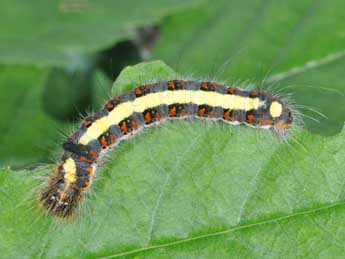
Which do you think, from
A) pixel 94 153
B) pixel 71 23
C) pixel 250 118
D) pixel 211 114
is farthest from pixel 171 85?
pixel 71 23

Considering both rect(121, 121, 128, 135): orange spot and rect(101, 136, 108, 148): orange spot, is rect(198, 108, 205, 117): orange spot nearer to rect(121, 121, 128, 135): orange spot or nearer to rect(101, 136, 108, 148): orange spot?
rect(121, 121, 128, 135): orange spot

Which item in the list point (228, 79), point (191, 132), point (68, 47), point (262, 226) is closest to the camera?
point (262, 226)

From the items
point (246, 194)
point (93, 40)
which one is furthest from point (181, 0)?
point (246, 194)

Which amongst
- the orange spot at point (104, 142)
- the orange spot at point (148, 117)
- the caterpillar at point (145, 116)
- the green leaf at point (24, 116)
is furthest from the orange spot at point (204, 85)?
the green leaf at point (24, 116)

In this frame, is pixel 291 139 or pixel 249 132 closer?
pixel 291 139

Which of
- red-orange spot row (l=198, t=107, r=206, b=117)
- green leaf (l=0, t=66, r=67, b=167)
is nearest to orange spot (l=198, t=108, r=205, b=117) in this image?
red-orange spot row (l=198, t=107, r=206, b=117)

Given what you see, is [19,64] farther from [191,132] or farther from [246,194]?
[246,194]
